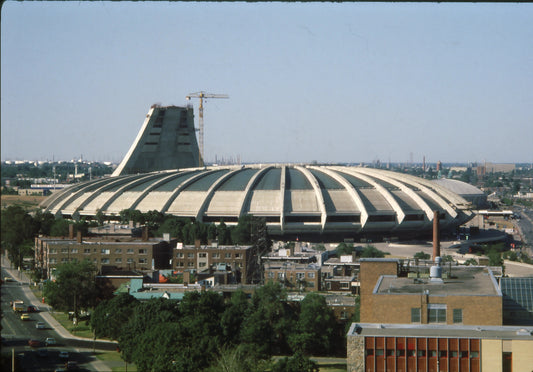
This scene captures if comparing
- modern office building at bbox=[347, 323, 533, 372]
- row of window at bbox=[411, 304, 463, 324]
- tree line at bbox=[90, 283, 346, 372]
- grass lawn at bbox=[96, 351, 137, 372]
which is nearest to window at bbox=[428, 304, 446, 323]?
row of window at bbox=[411, 304, 463, 324]

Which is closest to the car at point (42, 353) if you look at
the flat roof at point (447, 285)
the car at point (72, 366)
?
the car at point (72, 366)

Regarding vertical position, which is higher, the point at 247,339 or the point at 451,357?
the point at 451,357

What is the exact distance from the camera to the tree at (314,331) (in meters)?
35.4

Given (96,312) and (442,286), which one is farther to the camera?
(96,312)

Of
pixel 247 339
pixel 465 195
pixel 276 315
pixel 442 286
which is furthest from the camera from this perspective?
pixel 465 195

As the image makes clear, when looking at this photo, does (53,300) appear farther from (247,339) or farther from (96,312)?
(247,339)

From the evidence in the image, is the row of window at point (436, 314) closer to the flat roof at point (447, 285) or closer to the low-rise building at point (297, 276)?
the flat roof at point (447, 285)

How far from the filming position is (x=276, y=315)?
121 ft

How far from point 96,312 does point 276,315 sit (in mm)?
8256

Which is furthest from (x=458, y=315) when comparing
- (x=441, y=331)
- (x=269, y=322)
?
(x=269, y=322)

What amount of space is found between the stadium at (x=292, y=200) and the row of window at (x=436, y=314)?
52.9 metres

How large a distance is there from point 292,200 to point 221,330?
46.6 m

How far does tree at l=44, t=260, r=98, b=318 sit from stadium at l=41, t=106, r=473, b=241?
32799mm

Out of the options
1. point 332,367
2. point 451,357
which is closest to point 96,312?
point 332,367
